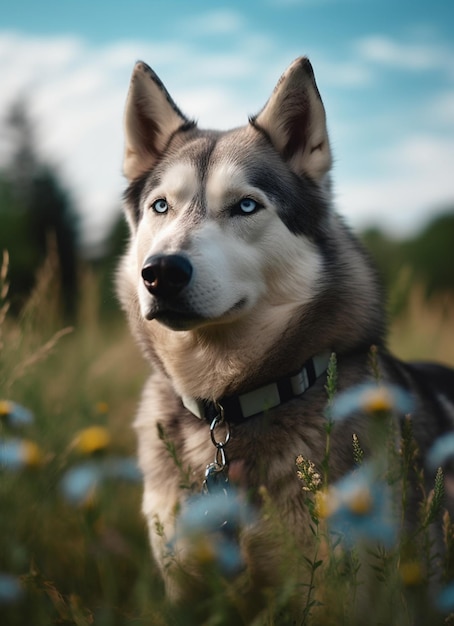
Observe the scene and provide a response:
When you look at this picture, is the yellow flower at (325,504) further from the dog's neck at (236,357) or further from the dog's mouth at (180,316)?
the dog's neck at (236,357)

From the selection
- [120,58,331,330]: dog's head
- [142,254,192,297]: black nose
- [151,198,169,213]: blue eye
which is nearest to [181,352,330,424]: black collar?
[120,58,331,330]: dog's head

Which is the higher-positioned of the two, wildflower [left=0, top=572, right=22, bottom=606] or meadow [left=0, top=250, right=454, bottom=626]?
wildflower [left=0, top=572, right=22, bottom=606]

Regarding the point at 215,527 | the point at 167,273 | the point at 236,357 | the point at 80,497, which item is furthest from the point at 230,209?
the point at 80,497

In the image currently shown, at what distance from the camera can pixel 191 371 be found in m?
2.64

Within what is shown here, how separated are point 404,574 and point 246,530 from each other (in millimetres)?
832

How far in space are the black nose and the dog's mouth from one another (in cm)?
7

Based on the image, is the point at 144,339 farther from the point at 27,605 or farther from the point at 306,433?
the point at 27,605

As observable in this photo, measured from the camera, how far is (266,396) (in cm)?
245

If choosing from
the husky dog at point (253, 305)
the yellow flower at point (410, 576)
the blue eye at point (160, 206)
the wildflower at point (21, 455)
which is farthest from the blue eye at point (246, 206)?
the yellow flower at point (410, 576)

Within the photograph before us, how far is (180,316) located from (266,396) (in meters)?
0.48

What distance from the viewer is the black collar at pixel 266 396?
2.46 meters

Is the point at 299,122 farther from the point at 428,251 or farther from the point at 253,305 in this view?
the point at 428,251

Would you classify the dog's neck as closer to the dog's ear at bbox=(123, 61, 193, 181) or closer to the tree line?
the dog's ear at bbox=(123, 61, 193, 181)

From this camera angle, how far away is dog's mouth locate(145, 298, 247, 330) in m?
2.30
